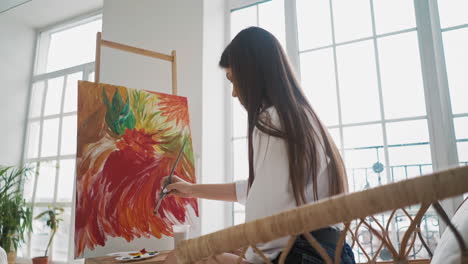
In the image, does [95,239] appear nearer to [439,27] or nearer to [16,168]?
[439,27]

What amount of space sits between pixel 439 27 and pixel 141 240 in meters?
2.04

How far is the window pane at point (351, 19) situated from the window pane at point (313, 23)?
58 millimetres

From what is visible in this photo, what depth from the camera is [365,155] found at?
2002 millimetres

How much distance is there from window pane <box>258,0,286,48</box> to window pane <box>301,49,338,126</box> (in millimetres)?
256

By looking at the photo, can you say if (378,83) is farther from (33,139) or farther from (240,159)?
(33,139)

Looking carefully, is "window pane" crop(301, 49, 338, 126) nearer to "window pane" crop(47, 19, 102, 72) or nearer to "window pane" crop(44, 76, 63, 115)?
"window pane" crop(47, 19, 102, 72)

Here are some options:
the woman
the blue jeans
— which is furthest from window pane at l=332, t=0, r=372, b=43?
the blue jeans

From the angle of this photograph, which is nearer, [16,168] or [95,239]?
[95,239]

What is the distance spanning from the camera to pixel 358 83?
208 cm

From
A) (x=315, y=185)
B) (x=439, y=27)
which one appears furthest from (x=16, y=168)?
(x=439, y=27)

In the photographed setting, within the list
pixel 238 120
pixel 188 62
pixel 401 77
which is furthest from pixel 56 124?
pixel 401 77

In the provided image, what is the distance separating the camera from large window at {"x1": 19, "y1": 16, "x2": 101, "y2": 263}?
128 inches

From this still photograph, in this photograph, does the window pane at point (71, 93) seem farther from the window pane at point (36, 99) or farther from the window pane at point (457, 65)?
the window pane at point (457, 65)

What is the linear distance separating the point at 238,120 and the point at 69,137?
74.8 inches
